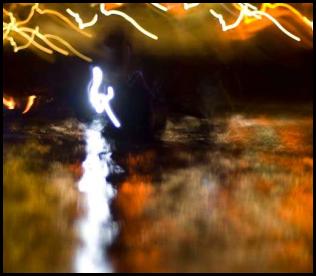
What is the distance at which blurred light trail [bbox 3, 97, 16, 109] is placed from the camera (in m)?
10.3

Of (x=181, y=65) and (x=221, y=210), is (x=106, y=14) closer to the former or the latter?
(x=181, y=65)

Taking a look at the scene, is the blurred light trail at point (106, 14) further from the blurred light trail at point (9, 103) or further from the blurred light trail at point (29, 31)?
the blurred light trail at point (9, 103)

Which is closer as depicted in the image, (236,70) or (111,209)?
(111,209)

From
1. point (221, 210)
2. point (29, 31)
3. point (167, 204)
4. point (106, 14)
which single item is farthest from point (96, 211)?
point (29, 31)

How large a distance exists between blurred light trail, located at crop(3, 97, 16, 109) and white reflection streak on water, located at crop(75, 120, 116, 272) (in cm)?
198

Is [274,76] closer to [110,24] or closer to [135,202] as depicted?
[110,24]

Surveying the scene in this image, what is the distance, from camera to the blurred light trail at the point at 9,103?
405 inches

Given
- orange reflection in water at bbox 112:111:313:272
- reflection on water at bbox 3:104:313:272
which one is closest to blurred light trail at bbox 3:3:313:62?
reflection on water at bbox 3:104:313:272

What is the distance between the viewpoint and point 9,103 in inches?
408

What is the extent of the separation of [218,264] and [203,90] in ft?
22.6

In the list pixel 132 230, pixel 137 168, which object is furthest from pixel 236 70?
pixel 132 230

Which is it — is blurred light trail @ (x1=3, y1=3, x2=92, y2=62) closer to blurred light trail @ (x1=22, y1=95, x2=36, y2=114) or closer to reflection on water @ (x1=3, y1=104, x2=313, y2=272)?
blurred light trail @ (x1=22, y1=95, x2=36, y2=114)

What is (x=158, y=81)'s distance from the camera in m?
10.8

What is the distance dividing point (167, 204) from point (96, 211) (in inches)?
30.8
